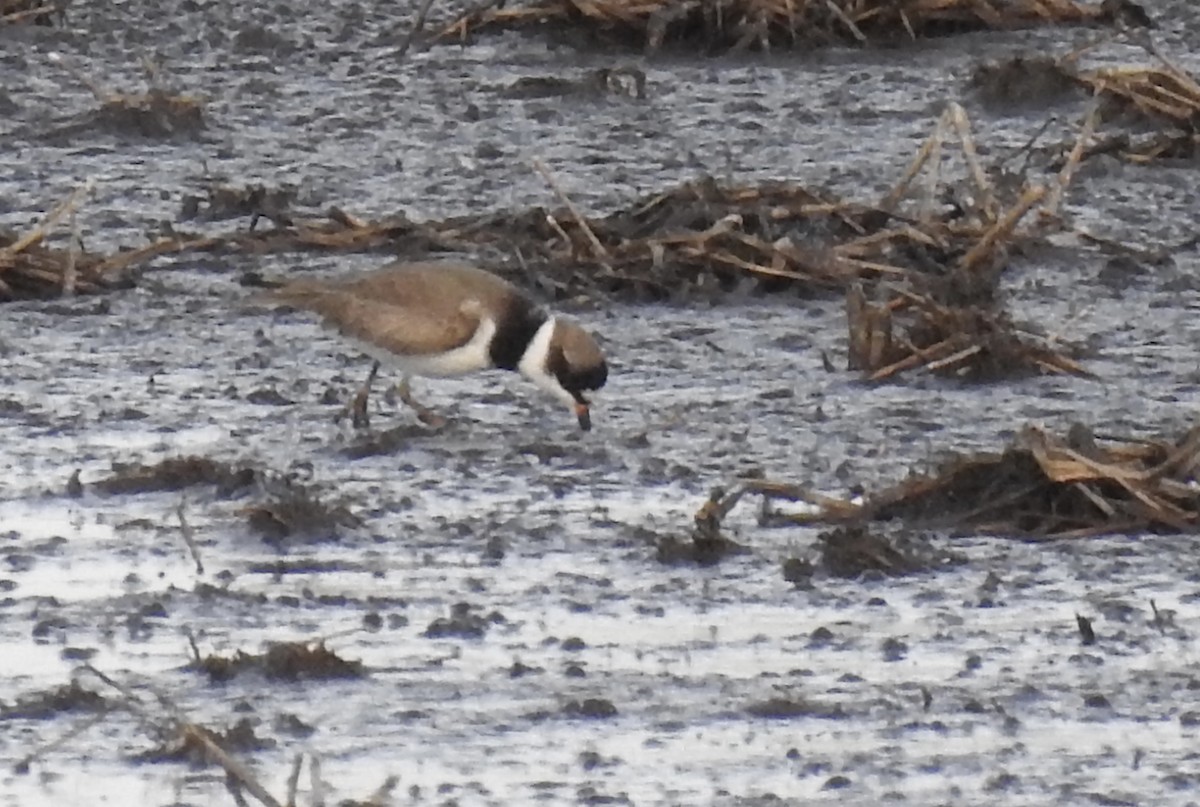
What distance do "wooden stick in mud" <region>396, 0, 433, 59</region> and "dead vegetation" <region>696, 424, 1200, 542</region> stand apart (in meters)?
3.71

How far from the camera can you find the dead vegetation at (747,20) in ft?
26.1

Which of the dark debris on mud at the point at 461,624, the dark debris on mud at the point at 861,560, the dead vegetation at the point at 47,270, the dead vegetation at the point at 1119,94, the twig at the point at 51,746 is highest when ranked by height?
the dead vegetation at the point at 1119,94

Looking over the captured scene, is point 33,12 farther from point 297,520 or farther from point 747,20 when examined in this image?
point 297,520

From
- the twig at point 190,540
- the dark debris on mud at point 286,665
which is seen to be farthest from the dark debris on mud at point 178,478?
the dark debris on mud at point 286,665

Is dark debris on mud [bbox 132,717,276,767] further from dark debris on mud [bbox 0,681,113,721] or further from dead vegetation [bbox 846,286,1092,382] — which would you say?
dead vegetation [bbox 846,286,1092,382]

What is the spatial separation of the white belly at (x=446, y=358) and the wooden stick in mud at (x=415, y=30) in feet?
9.63

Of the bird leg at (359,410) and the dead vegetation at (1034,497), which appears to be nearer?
the dead vegetation at (1034,497)

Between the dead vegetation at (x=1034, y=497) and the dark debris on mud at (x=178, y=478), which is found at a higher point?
the dead vegetation at (x=1034, y=497)

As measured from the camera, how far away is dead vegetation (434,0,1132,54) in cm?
796

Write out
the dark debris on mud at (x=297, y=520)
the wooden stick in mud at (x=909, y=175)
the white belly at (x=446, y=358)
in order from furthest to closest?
the wooden stick in mud at (x=909, y=175), the white belly at (x=446, y=358), the dark debris on mud at (x=297, y=520)

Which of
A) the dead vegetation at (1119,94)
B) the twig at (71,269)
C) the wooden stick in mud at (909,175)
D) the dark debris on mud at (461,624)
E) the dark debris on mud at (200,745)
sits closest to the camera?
the dark debris on mud at (200,745)

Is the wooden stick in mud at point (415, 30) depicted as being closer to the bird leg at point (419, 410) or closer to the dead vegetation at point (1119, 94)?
the dead vegetation at point (1119, 94)

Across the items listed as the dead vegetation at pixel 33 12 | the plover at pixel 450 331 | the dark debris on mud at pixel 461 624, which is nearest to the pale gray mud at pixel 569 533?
the dark debris on mud at pixel 461 624

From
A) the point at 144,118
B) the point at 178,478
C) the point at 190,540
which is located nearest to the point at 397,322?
the point at 178,478
